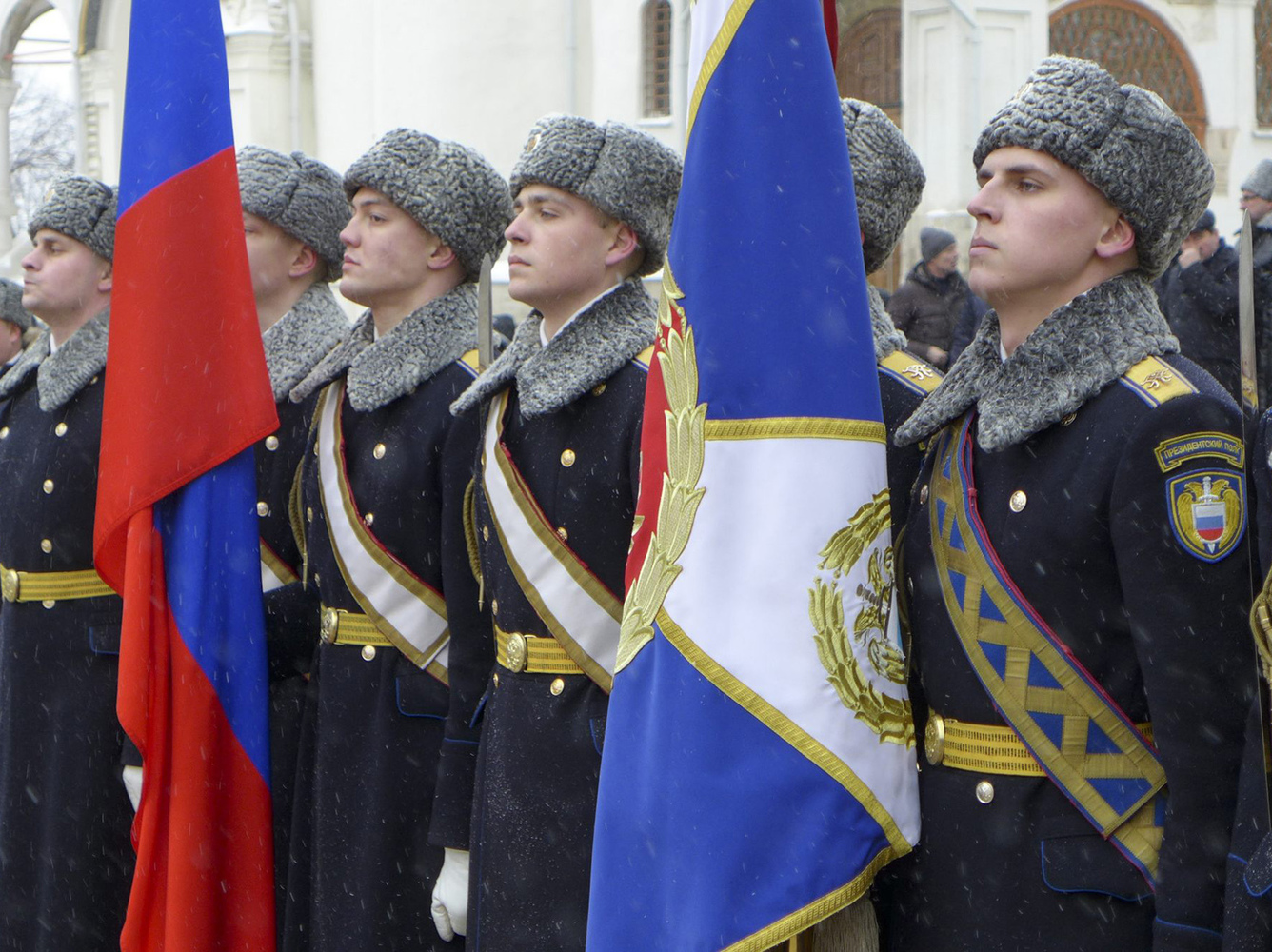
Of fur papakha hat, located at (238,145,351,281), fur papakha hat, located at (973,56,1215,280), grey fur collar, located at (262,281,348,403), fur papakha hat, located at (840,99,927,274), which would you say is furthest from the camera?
fur papakha hat, located at (238,145,351,281)

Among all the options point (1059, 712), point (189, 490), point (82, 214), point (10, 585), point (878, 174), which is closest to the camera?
point (1059, 712)

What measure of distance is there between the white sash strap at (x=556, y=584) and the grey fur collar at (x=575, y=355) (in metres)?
0.17

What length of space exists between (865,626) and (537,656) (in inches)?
37.1

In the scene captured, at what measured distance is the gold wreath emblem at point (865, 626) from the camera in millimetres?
2506

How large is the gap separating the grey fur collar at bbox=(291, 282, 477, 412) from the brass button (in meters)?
0.68

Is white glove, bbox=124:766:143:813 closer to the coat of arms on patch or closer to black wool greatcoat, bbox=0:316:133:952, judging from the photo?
black wool greatcoat, bbox=0:316:133:952

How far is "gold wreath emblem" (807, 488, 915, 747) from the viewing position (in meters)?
2.51

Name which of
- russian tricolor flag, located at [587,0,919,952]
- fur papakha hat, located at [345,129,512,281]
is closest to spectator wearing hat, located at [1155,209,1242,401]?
fur papakha hat, located at [345,129,512,281]

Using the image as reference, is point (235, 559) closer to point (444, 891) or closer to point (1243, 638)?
point (444, 891)

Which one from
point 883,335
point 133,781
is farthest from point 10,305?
point 883,335

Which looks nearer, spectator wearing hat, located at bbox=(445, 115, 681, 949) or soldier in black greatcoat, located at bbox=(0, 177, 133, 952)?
spectator wearing hat, located at bbox=(445, 115, 681, 949)

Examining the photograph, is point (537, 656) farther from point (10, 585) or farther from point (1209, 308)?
point (1209, 308)

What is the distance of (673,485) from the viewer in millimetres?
2596

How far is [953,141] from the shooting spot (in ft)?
45.0
